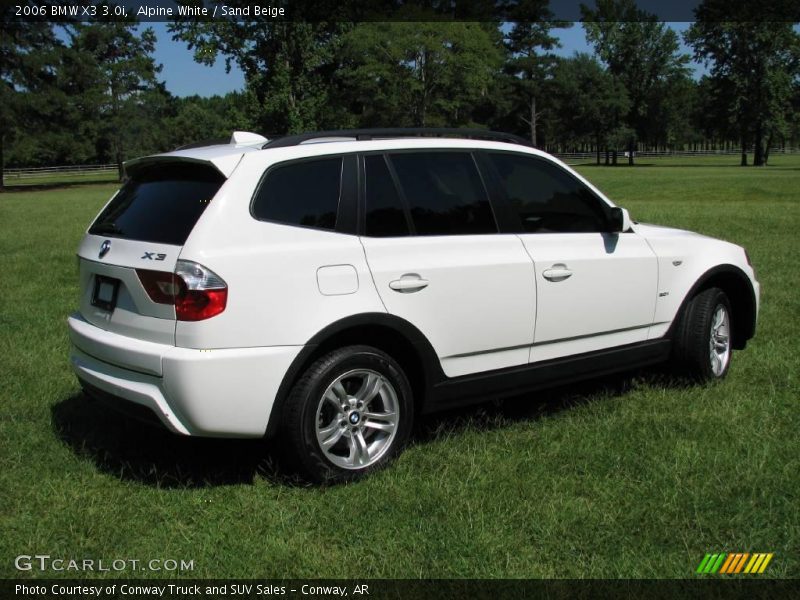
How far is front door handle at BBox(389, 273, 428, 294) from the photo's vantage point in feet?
13.8

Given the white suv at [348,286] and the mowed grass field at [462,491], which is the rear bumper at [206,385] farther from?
the mowed grass field at [462,491]

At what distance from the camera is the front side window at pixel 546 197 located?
4.89 metres

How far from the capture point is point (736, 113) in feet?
244

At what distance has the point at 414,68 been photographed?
56.4m

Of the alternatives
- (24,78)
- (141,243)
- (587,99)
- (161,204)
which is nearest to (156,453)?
(141,243)

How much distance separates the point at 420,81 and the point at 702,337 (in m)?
53.1

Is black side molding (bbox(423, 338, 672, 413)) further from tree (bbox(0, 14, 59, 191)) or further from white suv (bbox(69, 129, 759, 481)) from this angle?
tree (bbox(0, 14, 59, 191))

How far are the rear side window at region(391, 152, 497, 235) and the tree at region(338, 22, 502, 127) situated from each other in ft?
169

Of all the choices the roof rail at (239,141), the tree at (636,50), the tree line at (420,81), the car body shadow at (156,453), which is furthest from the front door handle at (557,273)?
the tree at (636,50)

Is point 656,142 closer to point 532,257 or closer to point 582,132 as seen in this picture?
point 582,132

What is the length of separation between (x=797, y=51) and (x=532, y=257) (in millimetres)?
80694

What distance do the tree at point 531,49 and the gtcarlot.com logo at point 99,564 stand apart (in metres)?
79.5

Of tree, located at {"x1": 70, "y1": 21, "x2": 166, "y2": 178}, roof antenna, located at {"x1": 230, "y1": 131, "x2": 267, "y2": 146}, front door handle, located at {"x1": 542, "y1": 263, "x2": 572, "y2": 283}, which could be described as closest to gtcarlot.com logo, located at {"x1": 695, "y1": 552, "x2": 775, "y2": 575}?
front door handle, located at {"x1": 542, "y1": 263, "x2": 572, "y2": 283}

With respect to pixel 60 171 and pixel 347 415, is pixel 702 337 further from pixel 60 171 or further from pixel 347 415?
pixel 60 171
